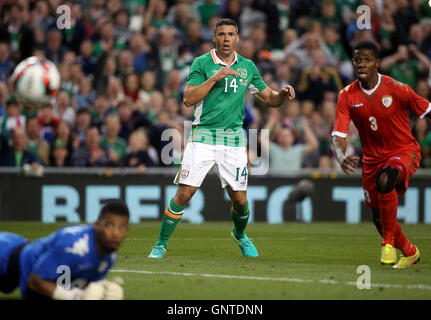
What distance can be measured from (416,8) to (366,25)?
2.48m

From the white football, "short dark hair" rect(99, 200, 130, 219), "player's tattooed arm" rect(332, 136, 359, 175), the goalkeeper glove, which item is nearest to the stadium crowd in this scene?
the white football

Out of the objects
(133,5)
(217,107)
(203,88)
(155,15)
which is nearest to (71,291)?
→ (203,88)

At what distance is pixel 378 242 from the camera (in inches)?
468

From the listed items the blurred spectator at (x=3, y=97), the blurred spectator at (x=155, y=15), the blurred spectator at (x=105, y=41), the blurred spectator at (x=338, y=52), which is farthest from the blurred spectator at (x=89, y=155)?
the blurred spectator at (x=338, y=52)

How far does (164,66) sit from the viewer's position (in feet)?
59.9

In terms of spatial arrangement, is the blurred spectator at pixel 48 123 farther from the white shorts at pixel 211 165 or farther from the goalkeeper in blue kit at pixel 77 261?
the goalkeeper in blue kit at pixel 77 261

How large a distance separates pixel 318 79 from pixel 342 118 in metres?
9.32

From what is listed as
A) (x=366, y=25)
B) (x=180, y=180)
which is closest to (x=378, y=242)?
(x=180, y=180)

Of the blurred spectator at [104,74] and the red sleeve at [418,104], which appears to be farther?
the blurred spectator at [104,74]

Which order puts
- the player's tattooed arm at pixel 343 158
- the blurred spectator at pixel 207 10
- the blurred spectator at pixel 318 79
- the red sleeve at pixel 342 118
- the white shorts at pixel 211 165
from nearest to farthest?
the player's tattooed arm at pixel 343 158
the red sleeve at pixel 342 118
the white shorts at pixel 211 165
the blurred spectator at pixel 318 79
the blurred spectator at pixel 207 10

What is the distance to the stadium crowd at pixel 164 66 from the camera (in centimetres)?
1605

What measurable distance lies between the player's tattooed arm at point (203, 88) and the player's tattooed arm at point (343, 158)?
1.39m

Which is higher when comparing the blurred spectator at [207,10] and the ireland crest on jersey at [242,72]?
the blurred spectator at [207,10]
